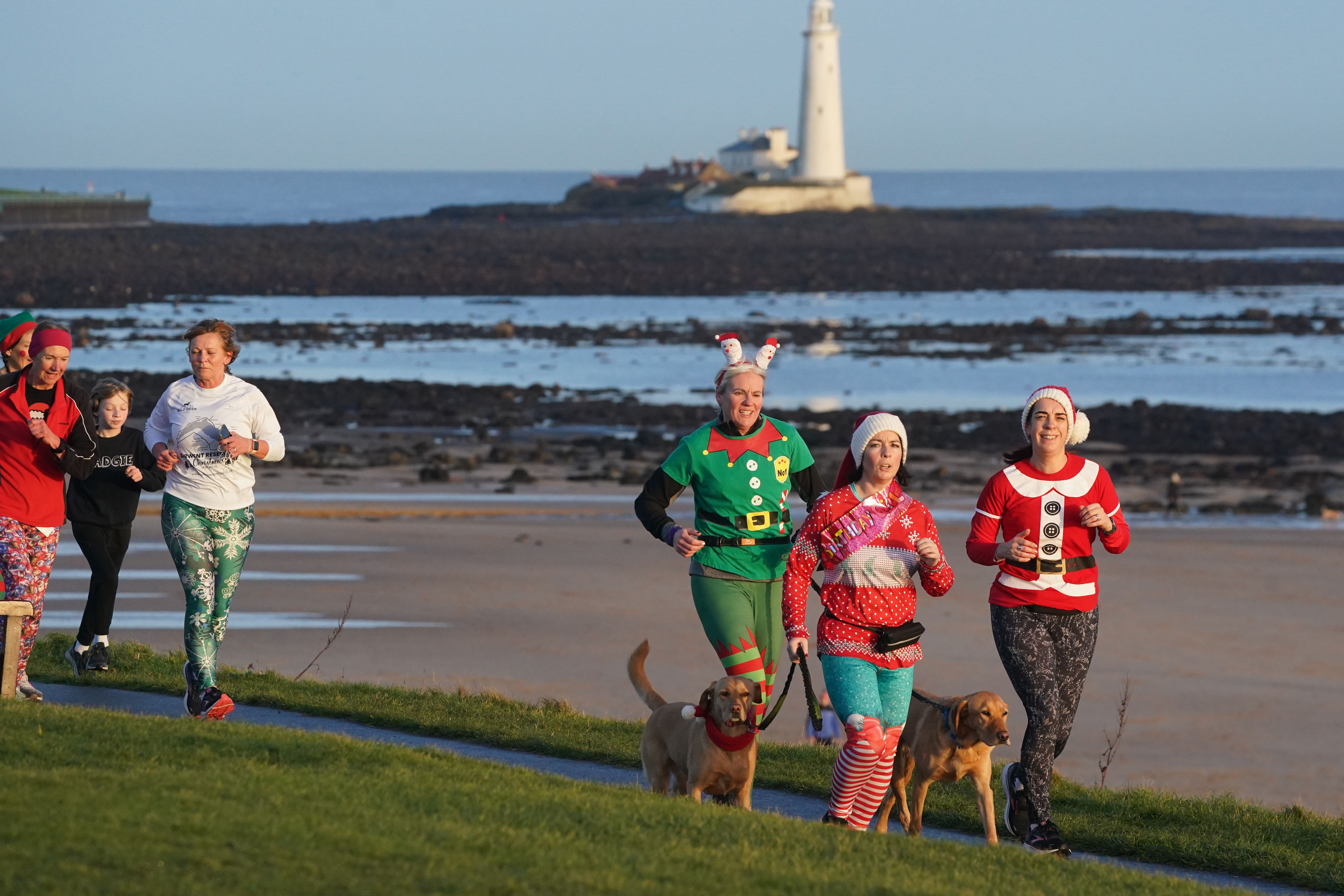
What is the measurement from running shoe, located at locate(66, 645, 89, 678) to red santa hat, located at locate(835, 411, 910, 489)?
17.9ft

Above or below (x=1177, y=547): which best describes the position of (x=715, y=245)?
above

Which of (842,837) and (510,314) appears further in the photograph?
(510,314)

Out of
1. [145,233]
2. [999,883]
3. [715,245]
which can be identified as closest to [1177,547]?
[999,883]

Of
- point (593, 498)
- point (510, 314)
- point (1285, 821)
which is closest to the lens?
point (1285, 821)

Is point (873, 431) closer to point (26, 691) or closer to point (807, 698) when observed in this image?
point (807, 698)

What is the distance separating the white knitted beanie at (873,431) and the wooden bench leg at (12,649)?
4.39 meters

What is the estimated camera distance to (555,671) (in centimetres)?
1355

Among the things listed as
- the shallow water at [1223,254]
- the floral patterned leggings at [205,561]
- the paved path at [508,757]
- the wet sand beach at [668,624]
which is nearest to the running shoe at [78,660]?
the paved path at [508,757]

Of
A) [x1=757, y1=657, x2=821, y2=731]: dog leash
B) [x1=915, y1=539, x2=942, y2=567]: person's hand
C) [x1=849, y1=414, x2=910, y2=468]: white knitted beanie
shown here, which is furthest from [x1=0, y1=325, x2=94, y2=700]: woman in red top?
[x1=915, y1=539, x2=942, y2=567]: person's hand

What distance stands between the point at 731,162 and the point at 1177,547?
100 m

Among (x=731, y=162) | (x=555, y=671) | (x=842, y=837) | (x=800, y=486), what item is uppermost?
(x=731, y=162)

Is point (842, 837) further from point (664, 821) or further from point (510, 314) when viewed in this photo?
point (510, 314)

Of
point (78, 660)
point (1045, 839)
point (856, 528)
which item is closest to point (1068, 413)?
point (856, 528)

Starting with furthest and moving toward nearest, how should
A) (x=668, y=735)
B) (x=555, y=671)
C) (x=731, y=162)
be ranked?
(x=731, y=162) < (x=555, y=671) < (x=668, y=735)
